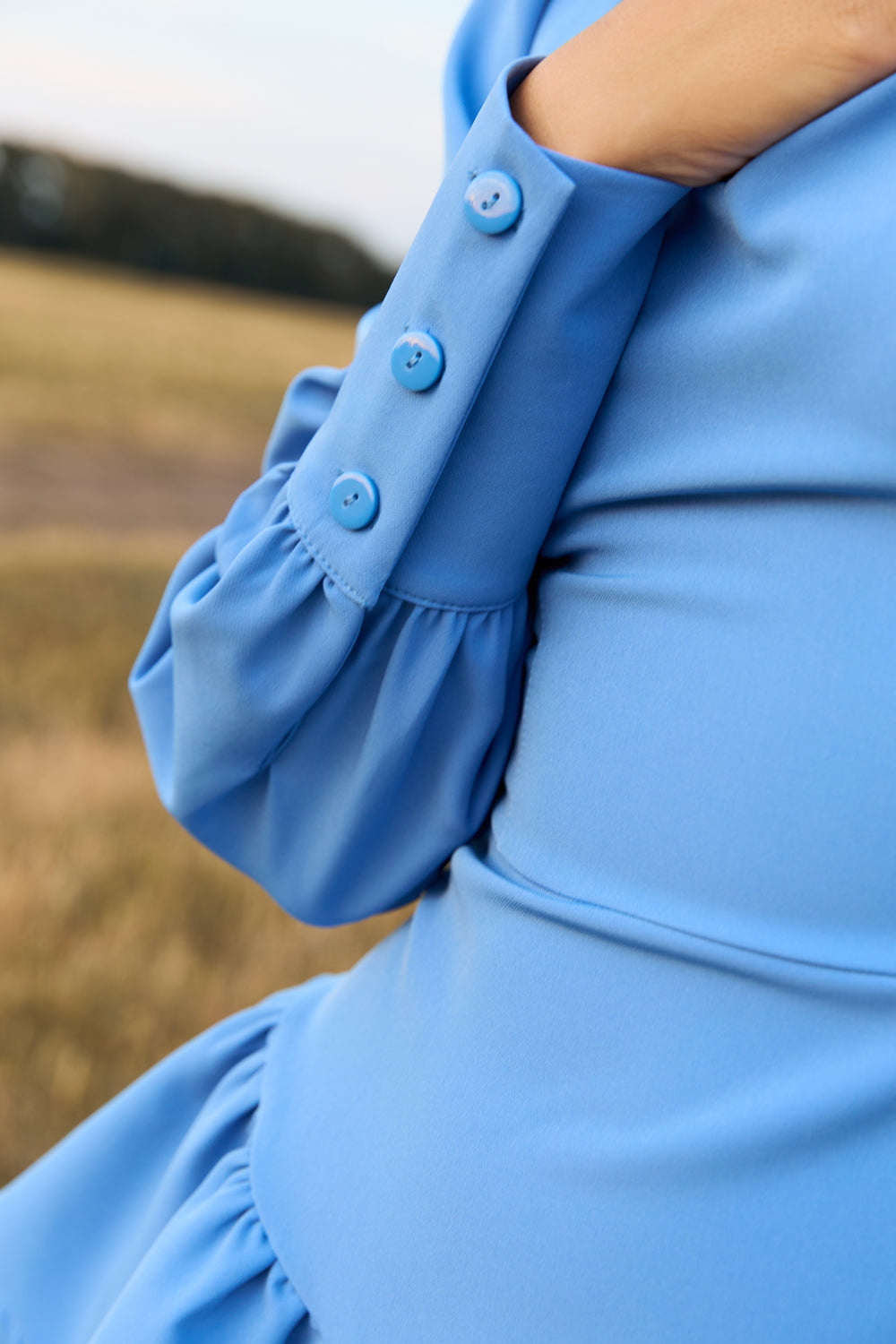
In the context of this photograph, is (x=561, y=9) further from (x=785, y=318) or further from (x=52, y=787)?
(x=52, y=787)

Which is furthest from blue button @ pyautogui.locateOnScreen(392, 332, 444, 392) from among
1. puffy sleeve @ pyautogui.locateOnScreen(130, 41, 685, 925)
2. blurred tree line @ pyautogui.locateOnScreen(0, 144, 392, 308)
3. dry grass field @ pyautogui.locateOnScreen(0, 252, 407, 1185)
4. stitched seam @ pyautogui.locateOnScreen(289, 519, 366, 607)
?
blurred tree line @ pyautogui.locateOnScreen(0, 144, 392, 308)

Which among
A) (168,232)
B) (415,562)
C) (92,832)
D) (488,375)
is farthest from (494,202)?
(168,232)

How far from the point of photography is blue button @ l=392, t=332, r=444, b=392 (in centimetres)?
60

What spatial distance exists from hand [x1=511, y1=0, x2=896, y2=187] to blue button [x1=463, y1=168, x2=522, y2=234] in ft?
0.12

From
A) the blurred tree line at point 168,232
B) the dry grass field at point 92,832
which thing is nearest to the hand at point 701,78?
the dry grass field at point 92,832

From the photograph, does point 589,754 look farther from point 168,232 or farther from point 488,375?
point 168,232

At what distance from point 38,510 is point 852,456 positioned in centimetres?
463

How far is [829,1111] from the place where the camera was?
539 mm

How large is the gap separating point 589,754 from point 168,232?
1502cm

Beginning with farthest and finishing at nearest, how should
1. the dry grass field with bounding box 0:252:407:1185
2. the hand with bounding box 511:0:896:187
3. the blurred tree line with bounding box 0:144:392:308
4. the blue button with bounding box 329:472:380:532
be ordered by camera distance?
the blurred tree line with bounding box 0:144:392:308
the dry grass field with bounding box 0:252:407:1185
the blue button with bounding box 329:472:380:532
the hand with bounding box 511:0:896:187

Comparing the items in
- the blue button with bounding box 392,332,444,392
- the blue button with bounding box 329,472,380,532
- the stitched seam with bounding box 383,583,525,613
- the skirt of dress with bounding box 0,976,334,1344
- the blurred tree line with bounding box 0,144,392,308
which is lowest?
the blurred tree line with bounding box 0,144,392,308

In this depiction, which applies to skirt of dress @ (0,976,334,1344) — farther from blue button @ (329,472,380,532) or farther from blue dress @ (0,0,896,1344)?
blue button @ (329,472,380,532)

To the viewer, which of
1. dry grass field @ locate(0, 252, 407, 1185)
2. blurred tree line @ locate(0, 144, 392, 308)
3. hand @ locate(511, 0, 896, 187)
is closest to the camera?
hand @ locate(511, 0, 896, 187)

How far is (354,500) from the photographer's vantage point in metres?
0.63
